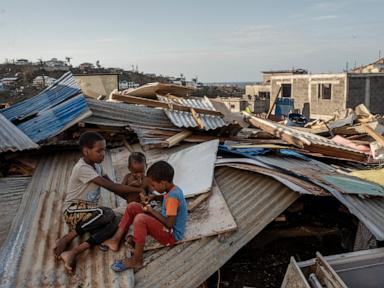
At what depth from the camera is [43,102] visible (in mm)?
7785

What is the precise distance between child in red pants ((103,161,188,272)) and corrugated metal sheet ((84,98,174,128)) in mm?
3227

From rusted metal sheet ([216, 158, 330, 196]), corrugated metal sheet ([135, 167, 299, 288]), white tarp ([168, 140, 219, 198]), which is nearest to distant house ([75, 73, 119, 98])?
white tarp ([168, 140, 219, 198])

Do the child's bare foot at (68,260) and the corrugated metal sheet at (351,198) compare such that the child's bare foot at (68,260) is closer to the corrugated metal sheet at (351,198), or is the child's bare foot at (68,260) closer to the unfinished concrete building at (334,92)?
the corrugated metal sheet at (351,198)

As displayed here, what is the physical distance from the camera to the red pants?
3.12 m

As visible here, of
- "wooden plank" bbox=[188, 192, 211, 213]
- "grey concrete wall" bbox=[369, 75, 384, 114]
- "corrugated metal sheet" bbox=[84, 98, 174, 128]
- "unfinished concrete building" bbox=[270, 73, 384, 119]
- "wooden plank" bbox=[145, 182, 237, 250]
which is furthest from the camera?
"grey concrete wall" bbox=[369, 75, 384, 114]

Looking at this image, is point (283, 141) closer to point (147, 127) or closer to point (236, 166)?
point (236, 166)

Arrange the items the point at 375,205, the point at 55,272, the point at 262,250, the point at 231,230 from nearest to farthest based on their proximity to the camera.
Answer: the point at 55,272 < the point at 231,230 < the point at 375,205 < the point at 262,250

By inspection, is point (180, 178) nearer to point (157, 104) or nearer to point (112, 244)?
point (112, 244)

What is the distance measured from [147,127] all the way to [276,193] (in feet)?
9.81

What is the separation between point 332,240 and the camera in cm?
448

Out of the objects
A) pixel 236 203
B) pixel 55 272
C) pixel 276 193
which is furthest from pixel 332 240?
pixel 55 272

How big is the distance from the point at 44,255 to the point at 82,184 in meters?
0.73

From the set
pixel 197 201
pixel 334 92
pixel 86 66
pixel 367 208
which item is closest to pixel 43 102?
pixel 197 201

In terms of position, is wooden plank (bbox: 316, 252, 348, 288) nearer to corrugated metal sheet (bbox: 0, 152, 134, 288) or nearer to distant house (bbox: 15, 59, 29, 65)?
corrugated metal sheet (bbox: 0, 152, 134, 288)
